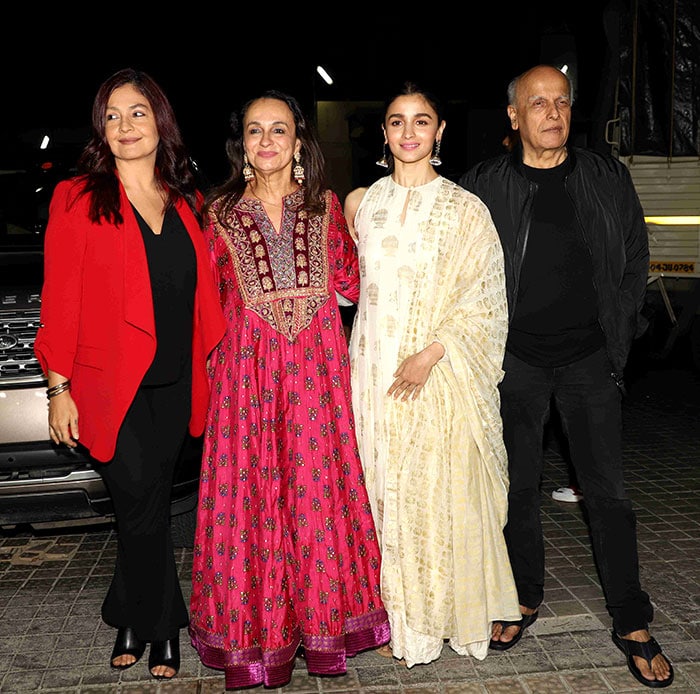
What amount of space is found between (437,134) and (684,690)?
2143 millimetres

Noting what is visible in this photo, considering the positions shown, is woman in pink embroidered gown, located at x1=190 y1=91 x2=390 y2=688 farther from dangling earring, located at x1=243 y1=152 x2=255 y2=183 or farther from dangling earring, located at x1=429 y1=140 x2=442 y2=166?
dangling earring, located at x1=429 y1=140 x2=442 y2=166

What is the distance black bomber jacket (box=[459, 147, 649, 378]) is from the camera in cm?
318

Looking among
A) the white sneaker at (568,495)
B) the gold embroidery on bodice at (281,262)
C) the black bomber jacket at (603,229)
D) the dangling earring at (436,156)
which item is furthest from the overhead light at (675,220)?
the gold embroidery on bodice at (281,262)

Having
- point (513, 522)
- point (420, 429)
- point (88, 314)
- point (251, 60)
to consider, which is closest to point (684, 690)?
point (513, 522)

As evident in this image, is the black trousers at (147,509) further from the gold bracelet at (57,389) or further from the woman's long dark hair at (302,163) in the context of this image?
the woman's long dark hair at (302,163)

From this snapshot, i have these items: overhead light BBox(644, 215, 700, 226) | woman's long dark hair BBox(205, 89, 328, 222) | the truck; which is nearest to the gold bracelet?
woman's long dark hair BBox(205, 89, 328, 222)

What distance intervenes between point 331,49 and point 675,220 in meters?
5.86

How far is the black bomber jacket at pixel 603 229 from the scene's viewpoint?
3.18 meters

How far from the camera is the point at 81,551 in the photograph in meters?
4.53

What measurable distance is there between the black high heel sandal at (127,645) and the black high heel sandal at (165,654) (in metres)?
0.09

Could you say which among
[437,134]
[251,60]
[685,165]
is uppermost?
[251,60]

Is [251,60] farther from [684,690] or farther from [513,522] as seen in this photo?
[684,690]

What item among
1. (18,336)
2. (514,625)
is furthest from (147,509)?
(514,625)

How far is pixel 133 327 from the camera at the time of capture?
2.96m
